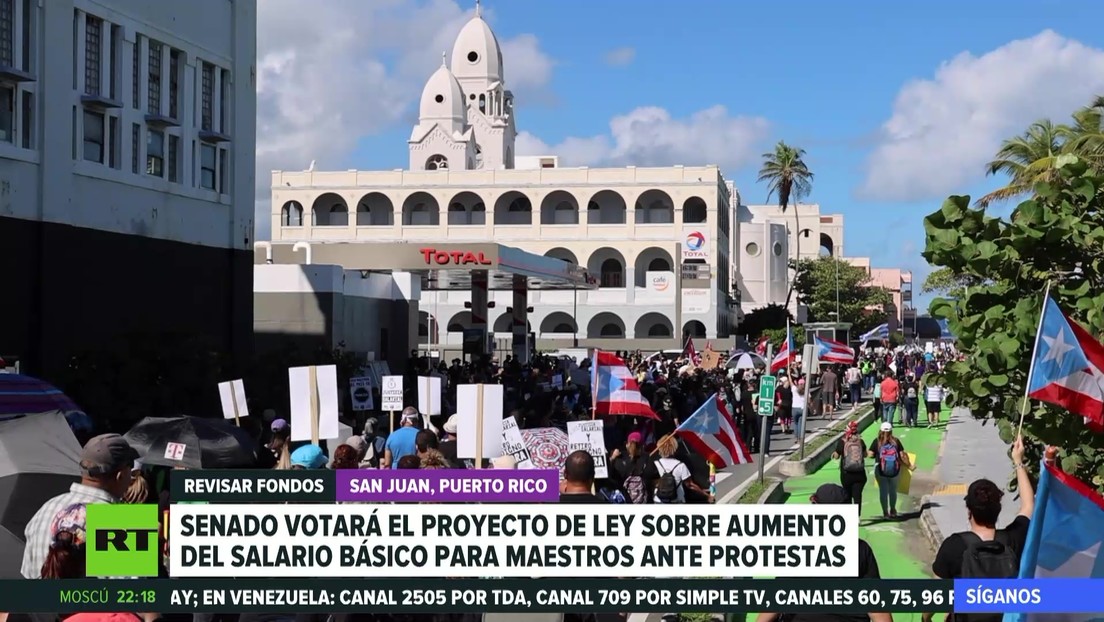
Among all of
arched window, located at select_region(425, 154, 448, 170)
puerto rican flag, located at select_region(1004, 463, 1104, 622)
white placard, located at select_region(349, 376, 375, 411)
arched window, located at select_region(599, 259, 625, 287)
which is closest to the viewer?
puerto rican flag, located at select_region(1004, 463, 1104, 622)

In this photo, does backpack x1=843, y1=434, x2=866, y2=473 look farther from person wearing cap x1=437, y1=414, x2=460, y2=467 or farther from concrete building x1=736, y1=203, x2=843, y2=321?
concrete building x1=736, y1=203, x2=843, y2=321

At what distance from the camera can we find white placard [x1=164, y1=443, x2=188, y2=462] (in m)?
10.7

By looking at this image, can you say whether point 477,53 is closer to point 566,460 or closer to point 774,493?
point 774,493

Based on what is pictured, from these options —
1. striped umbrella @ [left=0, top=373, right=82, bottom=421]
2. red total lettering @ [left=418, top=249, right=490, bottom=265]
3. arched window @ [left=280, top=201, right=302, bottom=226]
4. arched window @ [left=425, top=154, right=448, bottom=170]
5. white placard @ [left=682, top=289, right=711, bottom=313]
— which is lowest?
striped umbrella @ [left=0, top=373, right=82, bottom=421]

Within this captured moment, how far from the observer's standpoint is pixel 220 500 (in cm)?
626

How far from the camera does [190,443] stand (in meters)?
11.0

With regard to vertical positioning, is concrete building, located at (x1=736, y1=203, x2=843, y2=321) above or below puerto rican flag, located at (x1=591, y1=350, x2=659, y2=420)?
above

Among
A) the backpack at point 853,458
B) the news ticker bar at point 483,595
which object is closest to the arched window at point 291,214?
the backpack at point 853,458

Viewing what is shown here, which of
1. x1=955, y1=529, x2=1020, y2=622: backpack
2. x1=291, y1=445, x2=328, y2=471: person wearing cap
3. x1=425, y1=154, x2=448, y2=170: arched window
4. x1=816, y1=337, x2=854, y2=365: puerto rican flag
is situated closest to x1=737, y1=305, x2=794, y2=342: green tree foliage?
x1=425, y1=154, x2=448, y2=170: arched window

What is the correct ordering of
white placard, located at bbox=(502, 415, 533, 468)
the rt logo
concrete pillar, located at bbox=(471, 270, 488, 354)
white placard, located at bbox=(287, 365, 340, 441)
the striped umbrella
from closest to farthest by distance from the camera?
the rt logo
the striped umbrella
white placard, located at bbox=(502, 415, 533, 468)
white placard, located at bbox=(287, 365, 340, 441)
concrete pillar, located at bbox=(471, 270, 488, 354)

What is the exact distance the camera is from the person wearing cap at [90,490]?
20.9ft

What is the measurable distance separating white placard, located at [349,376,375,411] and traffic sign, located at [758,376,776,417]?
249 inches

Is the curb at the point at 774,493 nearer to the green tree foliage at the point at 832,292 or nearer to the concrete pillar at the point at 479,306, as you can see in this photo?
the concrete pillar at the point at 479,306

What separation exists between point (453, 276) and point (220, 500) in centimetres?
3833
